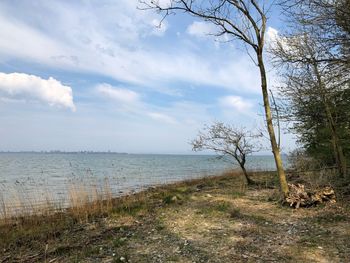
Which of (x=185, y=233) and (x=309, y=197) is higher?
(x=309, y=197)

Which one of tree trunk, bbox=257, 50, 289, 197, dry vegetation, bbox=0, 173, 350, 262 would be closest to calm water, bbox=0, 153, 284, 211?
dry vegetation, bbox=0, 173, 350, 262

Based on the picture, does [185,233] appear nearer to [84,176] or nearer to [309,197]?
[309,197]

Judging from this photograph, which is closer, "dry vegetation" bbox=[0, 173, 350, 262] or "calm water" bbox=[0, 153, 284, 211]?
"dry vegetation" bbox=[0, 173, 350, 262]

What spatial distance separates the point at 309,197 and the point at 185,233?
4.40m

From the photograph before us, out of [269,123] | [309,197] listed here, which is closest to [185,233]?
[309,197]

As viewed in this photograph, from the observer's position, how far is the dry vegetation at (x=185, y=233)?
608 centimetres

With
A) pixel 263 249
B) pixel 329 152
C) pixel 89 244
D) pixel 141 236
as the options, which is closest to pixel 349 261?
pixel 263 249

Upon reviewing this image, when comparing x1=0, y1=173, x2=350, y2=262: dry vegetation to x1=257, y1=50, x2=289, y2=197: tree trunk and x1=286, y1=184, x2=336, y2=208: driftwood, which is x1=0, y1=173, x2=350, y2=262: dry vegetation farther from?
x1=257, y1=50, x2=289, y2=197: tree trunk

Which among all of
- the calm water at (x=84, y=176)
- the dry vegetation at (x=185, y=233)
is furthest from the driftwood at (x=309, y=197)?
the calm water at (x=84, y=176)

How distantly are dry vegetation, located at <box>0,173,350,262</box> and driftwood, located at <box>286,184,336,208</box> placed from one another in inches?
11.2

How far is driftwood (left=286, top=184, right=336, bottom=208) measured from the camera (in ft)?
32.0

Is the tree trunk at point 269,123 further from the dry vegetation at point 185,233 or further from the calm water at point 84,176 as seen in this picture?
the calm water at point 84,176

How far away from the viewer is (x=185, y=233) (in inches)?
299

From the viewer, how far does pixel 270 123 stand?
10.4 meters
